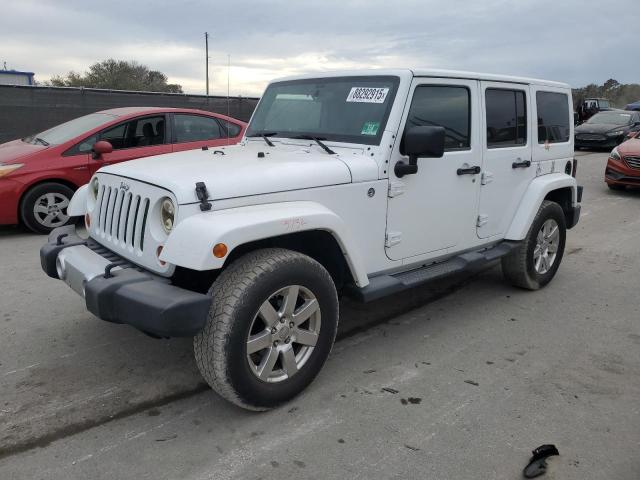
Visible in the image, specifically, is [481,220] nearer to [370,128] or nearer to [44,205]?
[370,128]

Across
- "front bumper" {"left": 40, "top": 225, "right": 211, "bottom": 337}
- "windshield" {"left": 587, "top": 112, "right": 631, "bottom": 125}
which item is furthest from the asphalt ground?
"windshield" {"left": 587, "top": 112, "right": 631, "bottom": 125}

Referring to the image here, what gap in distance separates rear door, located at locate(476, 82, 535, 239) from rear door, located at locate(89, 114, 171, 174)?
183 inches

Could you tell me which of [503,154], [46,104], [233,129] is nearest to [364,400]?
[503,154]

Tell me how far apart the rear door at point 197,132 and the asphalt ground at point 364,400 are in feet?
10.6

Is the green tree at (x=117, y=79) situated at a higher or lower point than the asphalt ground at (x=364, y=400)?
higher

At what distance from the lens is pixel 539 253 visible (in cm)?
508

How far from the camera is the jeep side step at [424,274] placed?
3.41 m

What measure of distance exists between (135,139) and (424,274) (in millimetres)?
4957

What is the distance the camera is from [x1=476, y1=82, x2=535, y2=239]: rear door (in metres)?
4.27

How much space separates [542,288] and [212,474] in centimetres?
383

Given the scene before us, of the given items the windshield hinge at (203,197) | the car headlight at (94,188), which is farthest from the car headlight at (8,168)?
the windshield hinge at (203,197)

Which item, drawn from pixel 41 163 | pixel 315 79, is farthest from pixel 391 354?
pixel 41 163

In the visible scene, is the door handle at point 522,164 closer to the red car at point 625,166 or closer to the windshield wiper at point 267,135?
the windshield wiper at point 267,135

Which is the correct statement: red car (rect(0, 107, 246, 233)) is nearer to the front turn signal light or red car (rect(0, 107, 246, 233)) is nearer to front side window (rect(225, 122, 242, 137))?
front side window (rect(225, 122, 242, 137))
